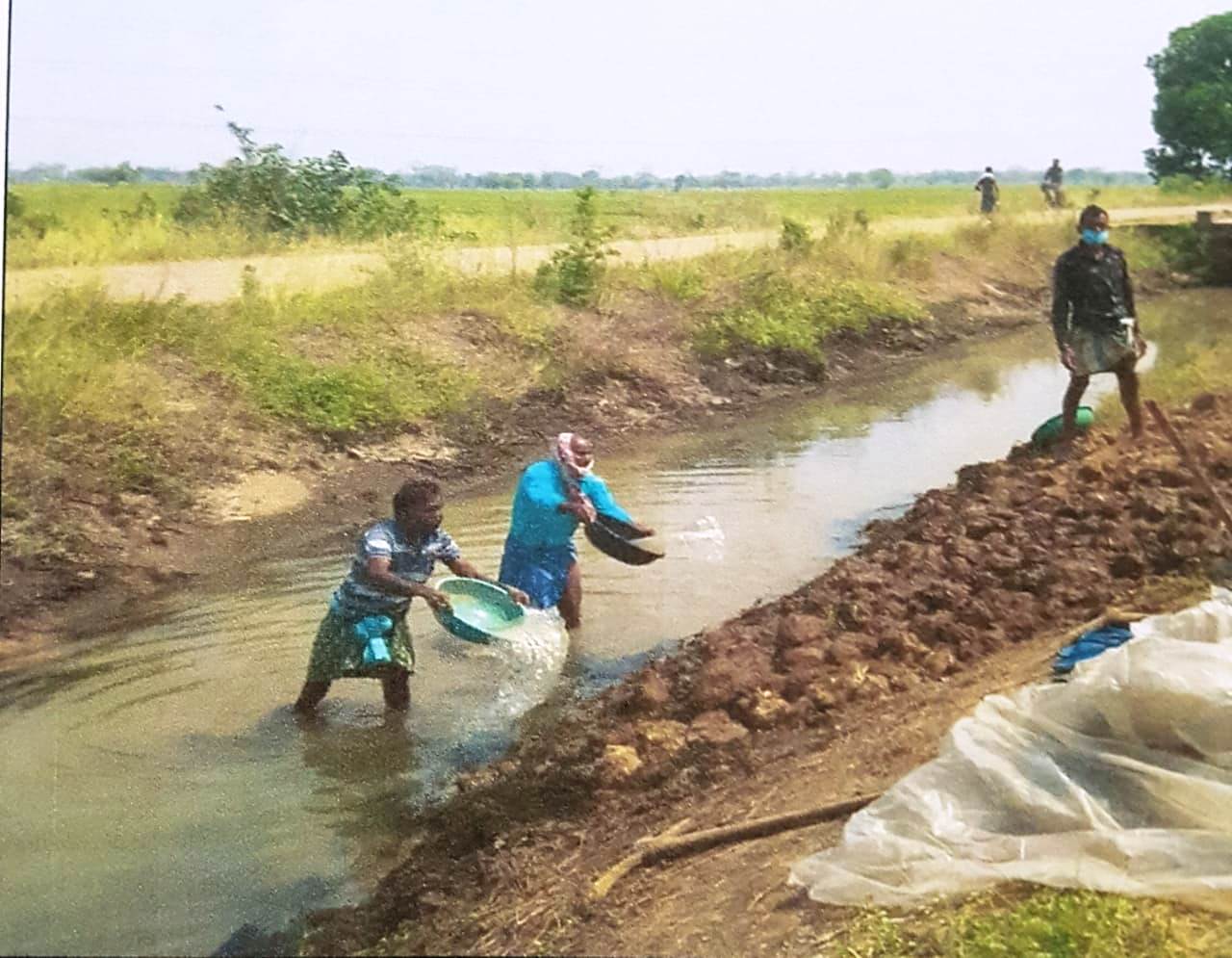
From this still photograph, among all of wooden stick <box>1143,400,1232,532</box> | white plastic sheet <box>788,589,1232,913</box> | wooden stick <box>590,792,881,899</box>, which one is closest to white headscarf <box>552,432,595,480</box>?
wooden stick <box>590,792,881,899</box>

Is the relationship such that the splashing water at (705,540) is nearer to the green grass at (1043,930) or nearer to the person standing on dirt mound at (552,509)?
the person standing on dirt mound at (552,509)

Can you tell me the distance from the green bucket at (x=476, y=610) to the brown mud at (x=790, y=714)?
243mm

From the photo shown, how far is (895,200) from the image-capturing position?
3654 mm

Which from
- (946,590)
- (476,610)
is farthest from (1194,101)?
(476,610)

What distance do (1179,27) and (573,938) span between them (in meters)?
2.61

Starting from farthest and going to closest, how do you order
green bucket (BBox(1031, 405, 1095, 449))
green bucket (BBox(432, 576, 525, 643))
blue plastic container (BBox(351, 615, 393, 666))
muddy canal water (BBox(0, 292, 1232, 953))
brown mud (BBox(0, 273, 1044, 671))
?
green bucket (BBox(1031, 405, 1095, 449))
green bucket (BBox(432, 576, 525, 643))
blue plastic container (BBox(351, 615, 393, 666))
brown mud (BBox(0, 273, 1044, 671))
muddy canal water (BBox(0, 292, 1232, 953))

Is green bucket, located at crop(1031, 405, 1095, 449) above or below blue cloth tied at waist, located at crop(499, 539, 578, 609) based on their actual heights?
above

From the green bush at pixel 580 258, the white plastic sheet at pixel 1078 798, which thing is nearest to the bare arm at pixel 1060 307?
the white plastic sheet at pixel 1078 798

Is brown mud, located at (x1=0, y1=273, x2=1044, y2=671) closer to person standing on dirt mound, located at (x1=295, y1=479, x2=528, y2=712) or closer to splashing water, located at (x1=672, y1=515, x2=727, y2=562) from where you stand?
person standing on dirt mound, located at (x1=295, y1=479, x2=528, y2=712)

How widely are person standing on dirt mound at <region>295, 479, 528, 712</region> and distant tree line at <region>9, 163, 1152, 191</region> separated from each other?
0.69 meters

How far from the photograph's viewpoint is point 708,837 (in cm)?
289

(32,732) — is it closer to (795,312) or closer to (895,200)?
(795,312)

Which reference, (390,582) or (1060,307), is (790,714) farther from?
(1060,307)

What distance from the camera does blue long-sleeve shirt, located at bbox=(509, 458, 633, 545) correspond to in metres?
3.11
